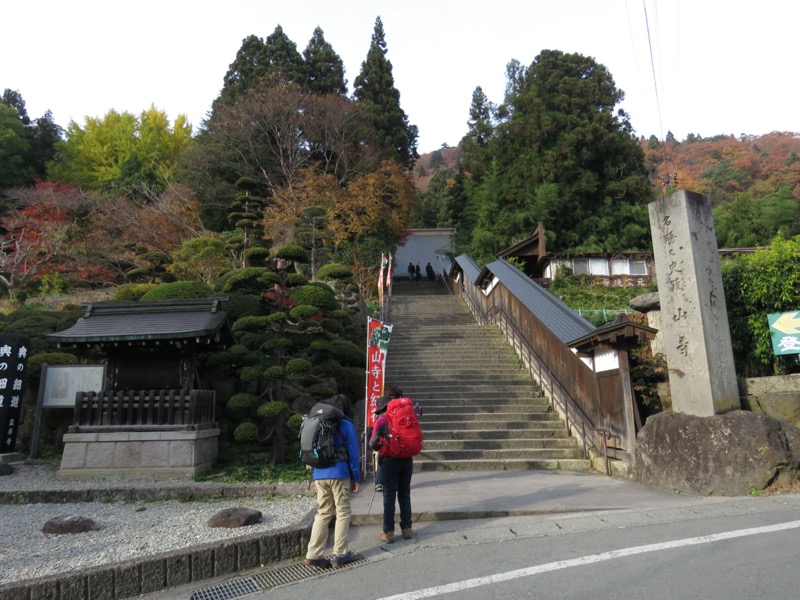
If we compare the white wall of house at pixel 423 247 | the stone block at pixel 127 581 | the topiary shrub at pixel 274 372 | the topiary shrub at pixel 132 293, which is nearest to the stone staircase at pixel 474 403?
the topiary shrub at pixel 274 372

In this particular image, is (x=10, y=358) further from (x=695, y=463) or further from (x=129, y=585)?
(x=695, y=463)

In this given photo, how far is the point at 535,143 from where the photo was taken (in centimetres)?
3003

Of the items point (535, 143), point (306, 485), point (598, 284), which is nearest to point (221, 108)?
point (535, 143)

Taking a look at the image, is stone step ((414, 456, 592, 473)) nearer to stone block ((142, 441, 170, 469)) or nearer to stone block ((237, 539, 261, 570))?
stone block ((142, 441, 170, 469))

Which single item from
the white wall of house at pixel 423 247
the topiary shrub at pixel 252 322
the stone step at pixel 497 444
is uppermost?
the white wall of house at pixel 423 247

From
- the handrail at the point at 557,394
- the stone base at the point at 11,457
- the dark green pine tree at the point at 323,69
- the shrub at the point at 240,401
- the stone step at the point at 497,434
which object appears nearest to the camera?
the shrub at the point at 240,401

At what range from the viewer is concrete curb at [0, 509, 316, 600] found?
12.7ft

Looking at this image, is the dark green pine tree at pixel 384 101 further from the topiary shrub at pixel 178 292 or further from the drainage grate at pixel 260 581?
the drainage grate at pixel 260 581

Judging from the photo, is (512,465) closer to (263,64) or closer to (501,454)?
(501,454)

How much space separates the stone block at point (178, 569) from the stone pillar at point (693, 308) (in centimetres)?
646

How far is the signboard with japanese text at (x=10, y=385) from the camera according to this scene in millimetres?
9000

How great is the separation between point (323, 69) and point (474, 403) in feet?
87.9

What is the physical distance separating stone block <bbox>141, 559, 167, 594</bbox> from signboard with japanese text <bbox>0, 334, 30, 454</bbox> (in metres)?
6.73

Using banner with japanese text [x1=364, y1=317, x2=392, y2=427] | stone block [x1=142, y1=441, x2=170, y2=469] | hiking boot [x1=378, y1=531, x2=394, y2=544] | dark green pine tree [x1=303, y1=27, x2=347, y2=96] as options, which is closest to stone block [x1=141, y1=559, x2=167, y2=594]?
hiking boot [x1=378, y1=531, x2=394, y2=544]
